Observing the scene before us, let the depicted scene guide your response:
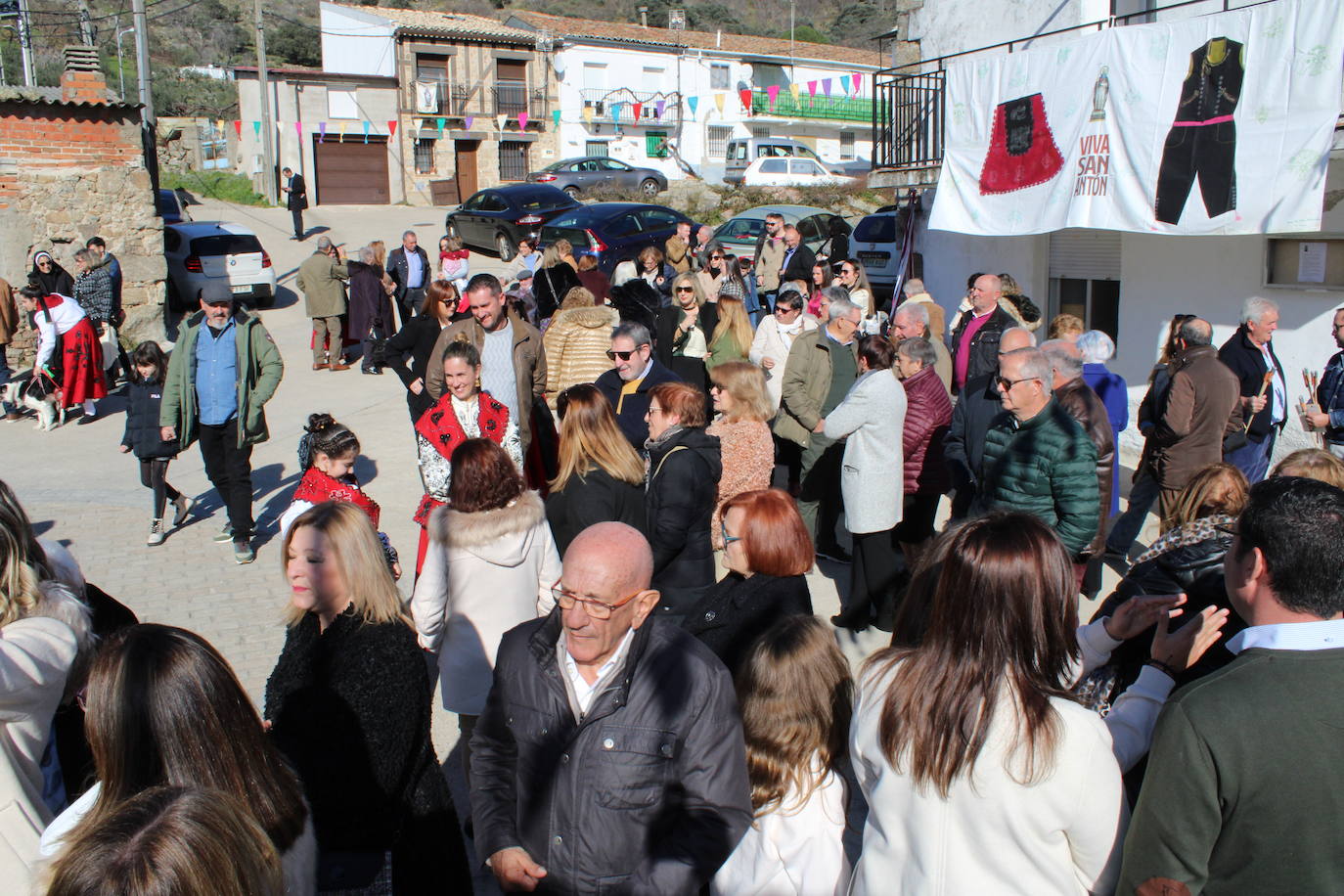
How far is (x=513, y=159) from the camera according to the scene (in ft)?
138

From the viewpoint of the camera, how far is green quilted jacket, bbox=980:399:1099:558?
175 inches

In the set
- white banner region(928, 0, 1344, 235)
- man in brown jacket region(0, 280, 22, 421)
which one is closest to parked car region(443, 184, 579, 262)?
man in brown jacket region(0, 280, 22, 421)

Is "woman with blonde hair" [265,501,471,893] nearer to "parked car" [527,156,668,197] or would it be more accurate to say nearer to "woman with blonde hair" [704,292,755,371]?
"woman with blonde hair" [704,292,755,371]

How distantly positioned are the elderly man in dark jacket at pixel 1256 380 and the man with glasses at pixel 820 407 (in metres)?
2.41

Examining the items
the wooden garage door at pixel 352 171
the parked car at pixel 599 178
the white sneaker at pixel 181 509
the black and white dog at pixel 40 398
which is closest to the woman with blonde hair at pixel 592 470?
the white sneaker at pixel 181 509

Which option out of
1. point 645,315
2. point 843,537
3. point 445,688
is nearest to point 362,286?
point 645,315

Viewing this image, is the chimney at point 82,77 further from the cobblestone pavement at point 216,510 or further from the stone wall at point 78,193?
the cobblestone pavement at point 216,510

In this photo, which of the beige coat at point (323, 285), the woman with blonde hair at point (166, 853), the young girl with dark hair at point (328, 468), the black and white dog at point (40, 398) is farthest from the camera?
the beige coat at point (323, 285)

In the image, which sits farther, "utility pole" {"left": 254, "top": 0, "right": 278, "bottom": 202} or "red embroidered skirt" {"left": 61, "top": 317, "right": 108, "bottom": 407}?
"utility pole" {"left": 254, "top": 0, "right": 278, "bottom": 202}

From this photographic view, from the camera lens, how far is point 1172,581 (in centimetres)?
292

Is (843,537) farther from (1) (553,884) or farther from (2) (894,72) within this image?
(2) (894,72)

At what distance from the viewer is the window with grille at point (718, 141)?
47469 millimetres

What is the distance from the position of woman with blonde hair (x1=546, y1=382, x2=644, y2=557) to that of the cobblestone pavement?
128cm

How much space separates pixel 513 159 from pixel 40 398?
32902 mm
